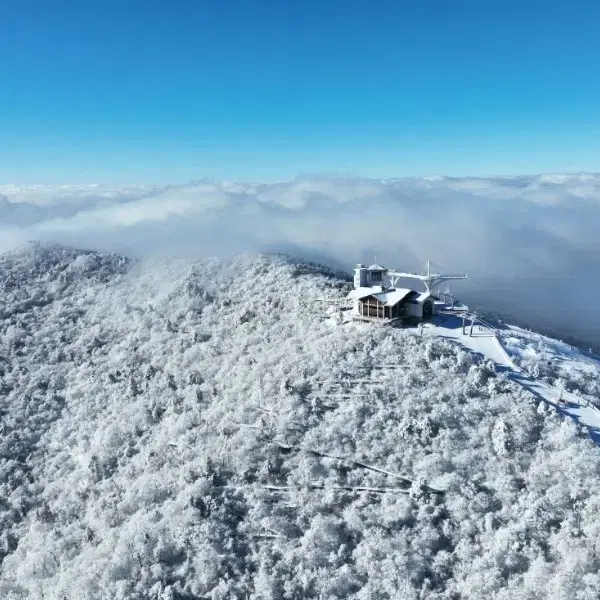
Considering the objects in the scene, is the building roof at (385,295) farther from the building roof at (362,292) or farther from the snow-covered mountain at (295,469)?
the snow-covered mountain at (295,469)

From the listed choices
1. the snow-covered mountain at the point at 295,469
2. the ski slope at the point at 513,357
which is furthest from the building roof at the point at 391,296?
the ski slope at the point at 513,357

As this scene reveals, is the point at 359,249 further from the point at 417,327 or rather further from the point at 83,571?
the point at 83,571

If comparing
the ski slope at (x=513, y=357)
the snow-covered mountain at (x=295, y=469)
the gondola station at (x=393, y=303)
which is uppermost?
the gondola station at (x=393, y=303)

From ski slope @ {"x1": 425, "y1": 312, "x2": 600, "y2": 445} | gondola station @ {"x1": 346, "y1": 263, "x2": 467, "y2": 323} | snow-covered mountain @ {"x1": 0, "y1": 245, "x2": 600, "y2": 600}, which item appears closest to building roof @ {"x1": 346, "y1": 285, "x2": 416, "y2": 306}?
gondola station @ {"x1": 346, "y1": 263, "x2": 467, "y2": 323}

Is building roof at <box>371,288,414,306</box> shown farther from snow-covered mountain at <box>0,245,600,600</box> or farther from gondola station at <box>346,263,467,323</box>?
snow-covered mountain at <box>0,245,600,600</box>

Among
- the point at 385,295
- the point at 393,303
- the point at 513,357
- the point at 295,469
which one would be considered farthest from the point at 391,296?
the point at 295,469

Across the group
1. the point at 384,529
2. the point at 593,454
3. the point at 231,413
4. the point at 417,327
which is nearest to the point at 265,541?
the point at 384,529

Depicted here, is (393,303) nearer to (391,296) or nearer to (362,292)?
(391,296)
